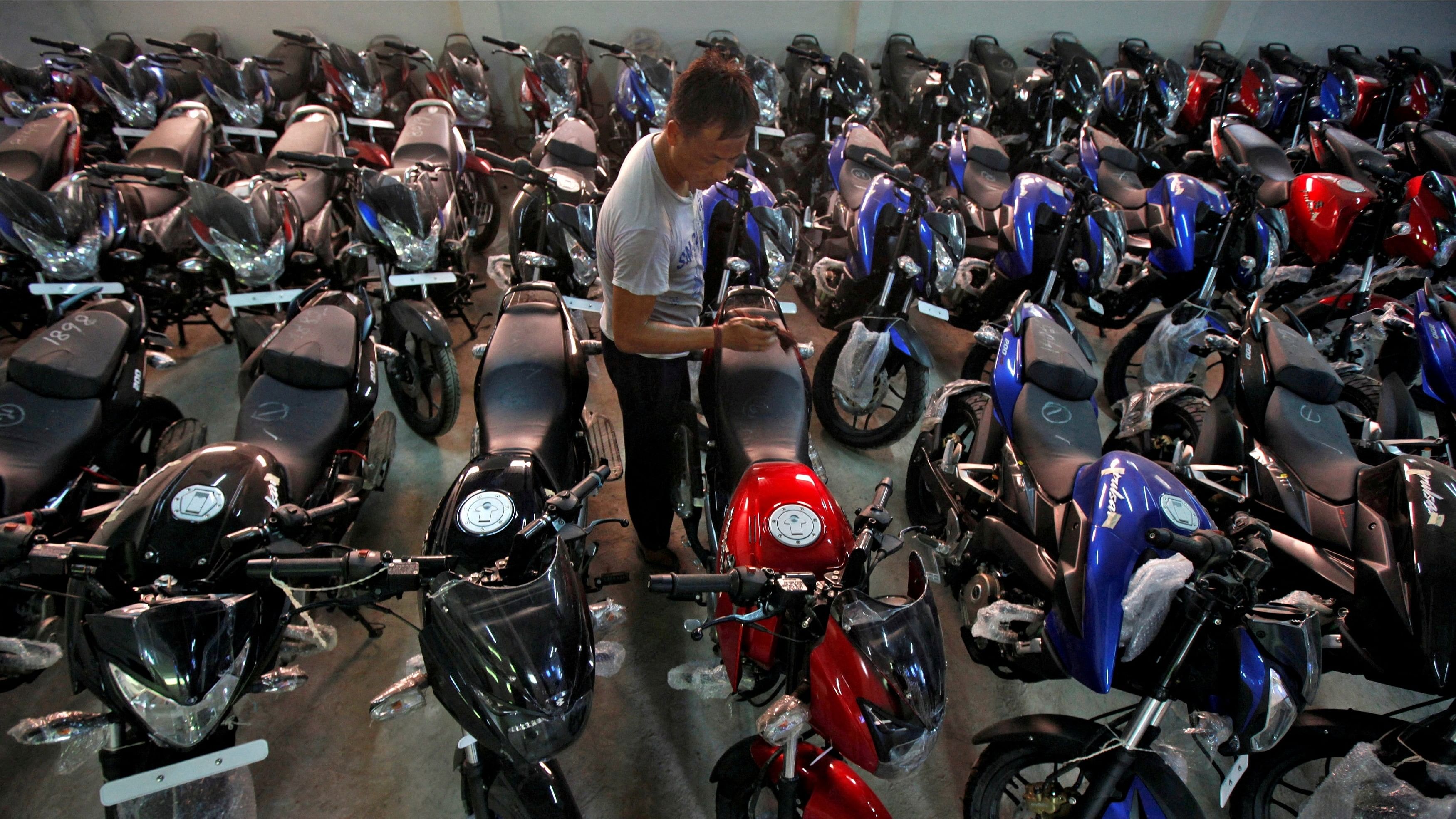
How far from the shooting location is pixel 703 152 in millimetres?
1395

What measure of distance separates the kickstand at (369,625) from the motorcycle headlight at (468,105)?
13.5 feet

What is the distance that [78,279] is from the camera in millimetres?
2752

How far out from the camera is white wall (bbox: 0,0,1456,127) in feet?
18.0

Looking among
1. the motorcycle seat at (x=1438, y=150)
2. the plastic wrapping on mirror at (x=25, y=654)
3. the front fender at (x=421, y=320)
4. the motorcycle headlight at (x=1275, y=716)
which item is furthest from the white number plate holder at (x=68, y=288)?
the motorcycle seat at (x=1438, y=150)

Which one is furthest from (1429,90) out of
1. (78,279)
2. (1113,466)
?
(78,279)

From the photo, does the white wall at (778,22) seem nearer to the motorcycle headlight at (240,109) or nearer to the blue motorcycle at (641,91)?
the blue motorcycle at (641,91)

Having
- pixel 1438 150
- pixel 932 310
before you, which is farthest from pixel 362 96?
pixel 1438 150

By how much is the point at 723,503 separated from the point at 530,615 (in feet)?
2.95

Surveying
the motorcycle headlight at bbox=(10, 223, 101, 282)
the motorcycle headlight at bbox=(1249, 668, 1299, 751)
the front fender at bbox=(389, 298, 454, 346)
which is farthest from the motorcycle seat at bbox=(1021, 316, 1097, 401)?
the motorcycle headlight at bbox=(10, 223, 101, 282)

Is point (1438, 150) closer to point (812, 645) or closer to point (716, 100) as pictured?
point (716, 100)

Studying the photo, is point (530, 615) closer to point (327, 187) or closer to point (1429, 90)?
point (327, 187)

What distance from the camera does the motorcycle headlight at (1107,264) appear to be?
10.2 feet

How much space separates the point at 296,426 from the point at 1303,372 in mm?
3207

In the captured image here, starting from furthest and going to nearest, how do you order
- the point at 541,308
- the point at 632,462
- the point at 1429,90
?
the point at 1429,90, the point at 541,308, the point at 632,462
